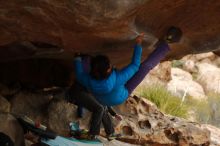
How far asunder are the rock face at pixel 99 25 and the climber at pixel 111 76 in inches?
7.3

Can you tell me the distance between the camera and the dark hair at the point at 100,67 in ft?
21.1

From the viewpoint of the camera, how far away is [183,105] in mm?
14695

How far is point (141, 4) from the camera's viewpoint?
543 cm

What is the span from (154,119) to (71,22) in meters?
4.37

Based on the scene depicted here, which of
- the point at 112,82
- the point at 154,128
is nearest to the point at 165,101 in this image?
the point at 154,128

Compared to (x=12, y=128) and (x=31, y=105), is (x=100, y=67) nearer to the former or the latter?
(x=12, y=128)

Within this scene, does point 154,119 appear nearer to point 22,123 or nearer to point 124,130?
point 124,130

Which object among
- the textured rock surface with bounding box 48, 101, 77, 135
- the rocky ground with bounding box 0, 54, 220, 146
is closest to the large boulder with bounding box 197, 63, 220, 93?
the rocky ground with bounding box 0, 54, 220, 146

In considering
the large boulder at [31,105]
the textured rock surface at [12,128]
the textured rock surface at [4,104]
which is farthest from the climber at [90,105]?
the textured rock surface at [12,128]

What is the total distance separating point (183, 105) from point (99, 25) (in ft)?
31.1

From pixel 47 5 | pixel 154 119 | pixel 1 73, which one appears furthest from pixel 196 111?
pixel 47 5

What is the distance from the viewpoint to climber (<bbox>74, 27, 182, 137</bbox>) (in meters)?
6.58

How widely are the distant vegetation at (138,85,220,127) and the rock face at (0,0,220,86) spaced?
225 inches

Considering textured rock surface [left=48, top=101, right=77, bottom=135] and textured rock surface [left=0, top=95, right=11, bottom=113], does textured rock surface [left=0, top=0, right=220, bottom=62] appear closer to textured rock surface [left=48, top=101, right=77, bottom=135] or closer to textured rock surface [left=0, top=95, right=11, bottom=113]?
textured rock surface [left=0, top=95, right=11, bottom=113]
